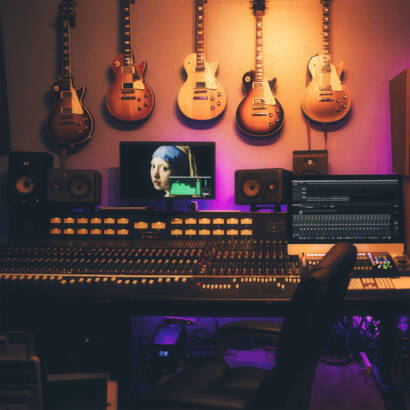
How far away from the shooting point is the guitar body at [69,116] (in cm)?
231

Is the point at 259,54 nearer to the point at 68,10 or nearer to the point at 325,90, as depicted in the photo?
the point at 325,90

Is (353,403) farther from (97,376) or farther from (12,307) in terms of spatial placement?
(12,307)

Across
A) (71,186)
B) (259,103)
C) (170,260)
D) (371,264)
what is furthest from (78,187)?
(371,264)

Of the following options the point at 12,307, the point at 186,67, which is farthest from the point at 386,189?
the point at 12,307

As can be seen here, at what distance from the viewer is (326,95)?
2.22 meters

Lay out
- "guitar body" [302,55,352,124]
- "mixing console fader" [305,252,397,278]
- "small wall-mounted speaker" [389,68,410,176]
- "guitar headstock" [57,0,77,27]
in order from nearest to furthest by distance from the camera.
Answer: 1. "mixing console fader" [305,252,397,278]
2. "small wall-mounted speaker" [389,68,410,176]
3. "guitar body" [302,55,352,124]
4. "guitar headstock" [57,0,77,27]

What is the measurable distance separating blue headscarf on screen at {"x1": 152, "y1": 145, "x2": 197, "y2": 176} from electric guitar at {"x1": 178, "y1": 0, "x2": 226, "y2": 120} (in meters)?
0.42

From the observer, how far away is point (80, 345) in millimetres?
1655

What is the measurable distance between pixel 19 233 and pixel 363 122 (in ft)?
7.34

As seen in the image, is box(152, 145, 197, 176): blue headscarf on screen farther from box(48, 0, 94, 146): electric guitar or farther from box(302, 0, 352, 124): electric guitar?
box(302, 0, 352, 124): electric guitar

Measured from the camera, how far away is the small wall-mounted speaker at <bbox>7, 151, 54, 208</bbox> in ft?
6.48

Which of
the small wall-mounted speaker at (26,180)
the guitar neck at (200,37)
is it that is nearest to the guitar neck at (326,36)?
the guitar neck at (200,37)

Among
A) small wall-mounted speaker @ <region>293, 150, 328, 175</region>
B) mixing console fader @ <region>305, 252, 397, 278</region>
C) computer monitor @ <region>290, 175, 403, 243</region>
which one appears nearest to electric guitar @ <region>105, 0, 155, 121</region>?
small wall-mounted speaker @ <region>293, 150, 328, 175</region>

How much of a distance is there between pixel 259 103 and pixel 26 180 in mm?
1488
